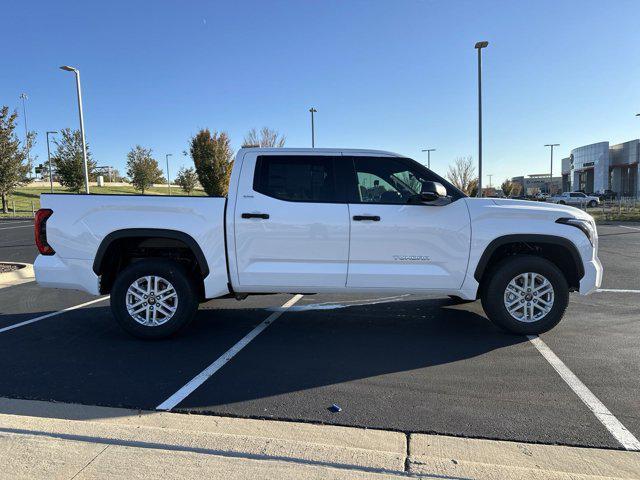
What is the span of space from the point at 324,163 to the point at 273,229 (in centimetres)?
91

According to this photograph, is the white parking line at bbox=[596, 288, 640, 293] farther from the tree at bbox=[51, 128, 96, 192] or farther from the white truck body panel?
the tree at bbox=[51, 128, 96, 192]

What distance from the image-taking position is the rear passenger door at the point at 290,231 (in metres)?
4.93

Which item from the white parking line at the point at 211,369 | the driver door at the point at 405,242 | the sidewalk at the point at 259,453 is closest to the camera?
the sidewalk at the point at 259,453

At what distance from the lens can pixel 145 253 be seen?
17.9ft

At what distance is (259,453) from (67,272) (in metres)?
3.36

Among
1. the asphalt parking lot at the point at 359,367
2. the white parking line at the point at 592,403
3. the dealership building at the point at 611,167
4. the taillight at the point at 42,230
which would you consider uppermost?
the dealership building at the point at 611,167

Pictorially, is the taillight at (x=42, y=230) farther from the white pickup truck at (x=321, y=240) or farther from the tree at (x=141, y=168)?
the tree at (x=141, y=168)

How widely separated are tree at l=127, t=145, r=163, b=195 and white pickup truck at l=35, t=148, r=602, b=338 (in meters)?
50.6

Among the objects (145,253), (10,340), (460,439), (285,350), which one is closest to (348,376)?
(285,350)

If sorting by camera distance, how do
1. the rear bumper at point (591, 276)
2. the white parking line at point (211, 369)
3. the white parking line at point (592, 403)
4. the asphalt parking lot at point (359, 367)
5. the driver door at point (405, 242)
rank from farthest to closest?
the rear bumper at point (591, 276) < the driver door at point (405, 242) < the white parking line at point (211, 369) < the asphalt parking lot at point (359, 367) < the white parking line at point (592, 403)

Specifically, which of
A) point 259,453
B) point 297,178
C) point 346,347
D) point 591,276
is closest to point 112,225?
point 297,178

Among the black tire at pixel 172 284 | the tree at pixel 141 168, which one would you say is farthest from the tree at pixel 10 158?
the black tire at pixel 172 284

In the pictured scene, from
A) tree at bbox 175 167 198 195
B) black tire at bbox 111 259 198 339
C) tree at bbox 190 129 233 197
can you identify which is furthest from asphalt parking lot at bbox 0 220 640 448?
tree at bbox 175 167 198 195

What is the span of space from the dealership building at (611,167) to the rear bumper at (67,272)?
5705 centimetres
